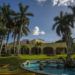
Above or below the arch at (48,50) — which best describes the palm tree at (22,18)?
above

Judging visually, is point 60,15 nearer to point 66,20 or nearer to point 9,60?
point 66,20

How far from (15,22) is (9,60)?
1665cm

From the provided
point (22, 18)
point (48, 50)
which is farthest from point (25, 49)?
point (22, 18)

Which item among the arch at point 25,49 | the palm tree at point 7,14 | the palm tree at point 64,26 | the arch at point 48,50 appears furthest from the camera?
the arch at point 48,50

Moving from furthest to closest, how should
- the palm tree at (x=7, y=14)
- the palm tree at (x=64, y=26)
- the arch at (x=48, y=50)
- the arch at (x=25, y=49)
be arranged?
1. the arch at (x=48, y=50)
2. the arch at (x=25, y=49)
3. the palm tree at (x=7, y=14)
4. the palm tree at (x=64, y=26)

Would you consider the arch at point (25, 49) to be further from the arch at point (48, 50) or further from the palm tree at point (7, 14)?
the palm tree at point (7, 14)

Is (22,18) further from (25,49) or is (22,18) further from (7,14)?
(25,49)

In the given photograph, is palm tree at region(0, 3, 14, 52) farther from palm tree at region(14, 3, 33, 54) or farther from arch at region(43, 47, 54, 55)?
arch at region(43, 47, 54, 55)

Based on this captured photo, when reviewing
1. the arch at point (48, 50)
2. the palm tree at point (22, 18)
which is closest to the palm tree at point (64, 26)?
the palm tree at point (22, 18)

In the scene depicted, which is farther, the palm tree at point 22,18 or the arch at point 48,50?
the arch at point 48,50

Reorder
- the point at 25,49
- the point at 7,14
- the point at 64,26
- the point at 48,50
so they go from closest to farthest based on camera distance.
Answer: the point at 64,26 → the point at 7,14 → the point at 25,49 → the point at 48,50

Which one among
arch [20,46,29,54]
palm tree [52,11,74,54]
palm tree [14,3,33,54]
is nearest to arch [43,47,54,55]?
arch [20,46,29,54]

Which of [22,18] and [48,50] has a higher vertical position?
[22,18]

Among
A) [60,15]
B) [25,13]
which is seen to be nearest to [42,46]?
[25,13]
